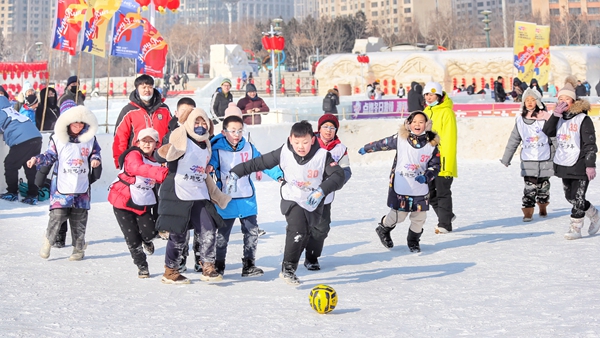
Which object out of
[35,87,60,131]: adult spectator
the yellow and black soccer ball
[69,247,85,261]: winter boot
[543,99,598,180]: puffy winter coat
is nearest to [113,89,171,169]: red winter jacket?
[69,247,85,261]: winter boot

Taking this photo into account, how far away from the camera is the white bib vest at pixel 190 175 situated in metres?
6.92

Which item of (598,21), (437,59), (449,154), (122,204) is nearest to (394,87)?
(437,59)

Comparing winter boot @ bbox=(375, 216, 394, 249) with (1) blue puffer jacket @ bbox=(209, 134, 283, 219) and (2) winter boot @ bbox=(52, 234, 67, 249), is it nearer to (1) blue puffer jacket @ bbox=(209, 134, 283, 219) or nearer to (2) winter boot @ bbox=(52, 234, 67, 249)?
(1) blue puffer jacket @ bbox=(209, 134, 283, 219)

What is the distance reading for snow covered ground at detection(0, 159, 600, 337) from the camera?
5656 millimetres

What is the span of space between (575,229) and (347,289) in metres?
3.21

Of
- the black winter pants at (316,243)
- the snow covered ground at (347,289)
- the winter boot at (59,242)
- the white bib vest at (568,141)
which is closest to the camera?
the snow covered ground at (347,289)

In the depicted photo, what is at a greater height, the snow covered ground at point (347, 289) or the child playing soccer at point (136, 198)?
the child playing soccer at point (136, 198)

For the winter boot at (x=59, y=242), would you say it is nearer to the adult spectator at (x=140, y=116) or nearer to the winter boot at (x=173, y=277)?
the adult spectator at (x=140, y=116)

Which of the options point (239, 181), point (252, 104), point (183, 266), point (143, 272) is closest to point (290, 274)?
point (239, 181)

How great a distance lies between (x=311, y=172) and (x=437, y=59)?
39803 millimetres

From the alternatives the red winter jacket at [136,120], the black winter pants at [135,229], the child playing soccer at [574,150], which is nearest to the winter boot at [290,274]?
the black winter pants at [135,229]

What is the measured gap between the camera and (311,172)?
6852 millimetres

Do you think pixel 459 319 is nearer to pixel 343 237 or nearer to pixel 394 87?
pixel 343 237

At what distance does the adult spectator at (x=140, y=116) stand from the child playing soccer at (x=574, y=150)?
3.93 meters
